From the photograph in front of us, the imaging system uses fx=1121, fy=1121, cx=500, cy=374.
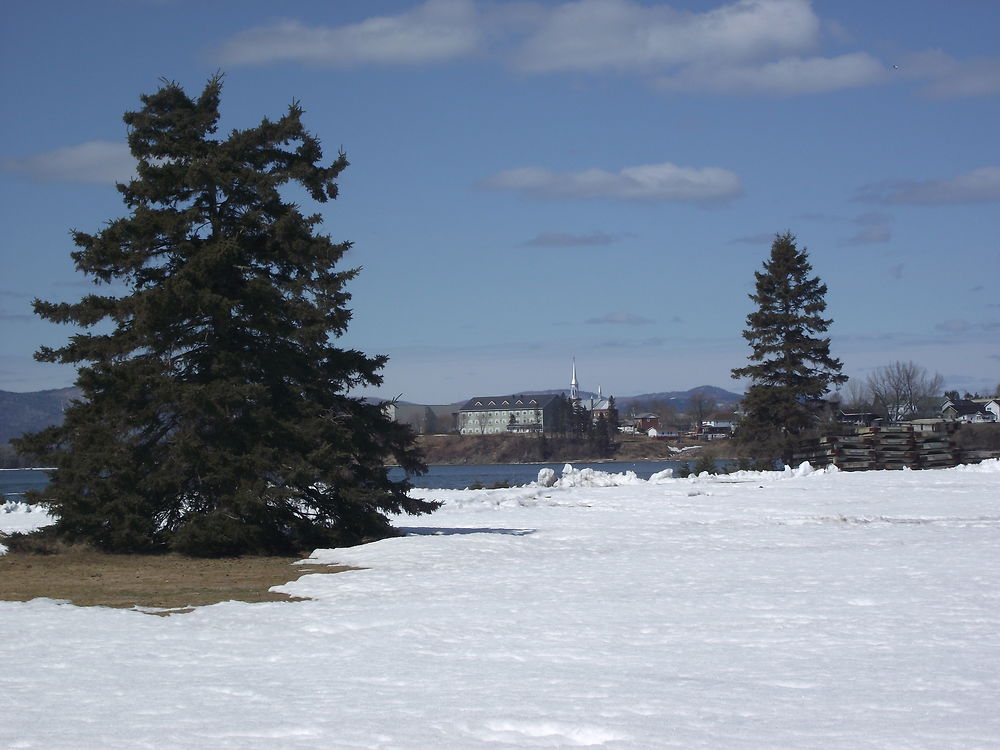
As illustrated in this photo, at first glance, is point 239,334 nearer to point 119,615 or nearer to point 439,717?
point 119,615

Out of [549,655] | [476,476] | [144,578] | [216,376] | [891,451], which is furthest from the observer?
[476,476]

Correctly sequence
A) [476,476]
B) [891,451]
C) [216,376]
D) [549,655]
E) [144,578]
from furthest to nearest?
[476,476]
[891,451]
[216,376]
[144,578]
[549,655]

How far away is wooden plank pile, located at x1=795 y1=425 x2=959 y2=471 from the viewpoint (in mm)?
41188

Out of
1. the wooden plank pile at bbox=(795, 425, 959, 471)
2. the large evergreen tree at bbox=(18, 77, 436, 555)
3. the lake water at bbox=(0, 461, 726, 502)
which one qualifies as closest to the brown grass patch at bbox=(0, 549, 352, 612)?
the large evergreen tree at bbox=(18, 77, 436, 555)

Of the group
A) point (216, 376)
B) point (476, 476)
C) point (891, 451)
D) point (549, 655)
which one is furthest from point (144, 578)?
point (476, 476)

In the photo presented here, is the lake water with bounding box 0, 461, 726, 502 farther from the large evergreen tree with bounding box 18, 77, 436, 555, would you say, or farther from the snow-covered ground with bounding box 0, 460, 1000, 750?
the snow-covered ground with bounding box 0, 460, 1000, 750

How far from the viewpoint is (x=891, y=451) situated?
41.4 m

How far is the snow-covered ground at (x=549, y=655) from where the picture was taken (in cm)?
695

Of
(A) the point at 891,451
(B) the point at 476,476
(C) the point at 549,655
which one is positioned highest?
(A) the point at 891,451

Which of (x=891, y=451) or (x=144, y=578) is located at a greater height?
(x=891, y=451)

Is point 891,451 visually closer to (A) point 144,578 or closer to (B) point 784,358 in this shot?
(B) point 784,358

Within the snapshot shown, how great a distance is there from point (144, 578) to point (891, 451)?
32643 mm

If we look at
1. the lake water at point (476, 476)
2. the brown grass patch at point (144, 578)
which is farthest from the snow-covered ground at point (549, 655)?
the lake water at point (476, 476)

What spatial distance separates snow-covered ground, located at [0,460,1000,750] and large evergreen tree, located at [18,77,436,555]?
5.04ft
